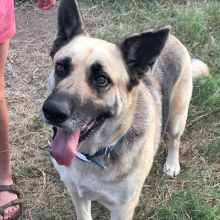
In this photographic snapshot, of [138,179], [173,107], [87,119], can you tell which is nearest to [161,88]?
[173,107]

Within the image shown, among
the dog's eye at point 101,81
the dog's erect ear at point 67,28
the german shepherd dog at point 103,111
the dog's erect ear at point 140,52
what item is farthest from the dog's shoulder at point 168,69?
the dog's eye at point 101,81

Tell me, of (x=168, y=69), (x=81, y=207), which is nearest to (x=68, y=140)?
(x=81, y=207)

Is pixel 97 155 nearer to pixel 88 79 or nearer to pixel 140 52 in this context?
pixel 88 79

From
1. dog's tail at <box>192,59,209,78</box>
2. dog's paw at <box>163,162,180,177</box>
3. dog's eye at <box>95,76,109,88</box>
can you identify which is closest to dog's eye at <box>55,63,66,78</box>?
dog's eye at <box>95,76,109,88</box>

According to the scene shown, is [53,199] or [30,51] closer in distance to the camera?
[53,199]

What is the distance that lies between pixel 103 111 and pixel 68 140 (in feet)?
0.71

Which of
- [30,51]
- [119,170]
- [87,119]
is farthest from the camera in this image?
[30,51]

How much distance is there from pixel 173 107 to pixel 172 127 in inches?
7.2

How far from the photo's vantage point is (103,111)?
7.70ft

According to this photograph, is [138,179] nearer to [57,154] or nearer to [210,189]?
[57,154]

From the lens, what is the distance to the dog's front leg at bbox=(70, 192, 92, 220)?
9.52 ft

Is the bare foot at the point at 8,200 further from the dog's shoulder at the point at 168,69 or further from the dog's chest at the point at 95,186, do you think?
the dog's shoulder at the point at 168,69

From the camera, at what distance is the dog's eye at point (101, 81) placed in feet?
7.59

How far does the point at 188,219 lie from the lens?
10.3ft
